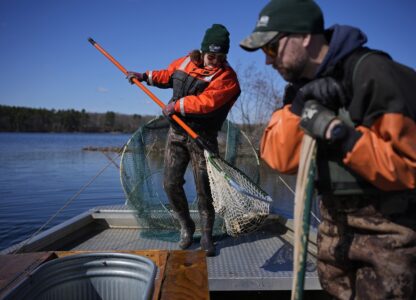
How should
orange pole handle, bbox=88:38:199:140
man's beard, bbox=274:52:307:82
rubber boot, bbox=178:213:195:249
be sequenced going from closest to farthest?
man's beard, bbox=274:52:307:82
orange pole handle, bbox=88:38:199:140
rubber boot, bbox=178:213:195:249

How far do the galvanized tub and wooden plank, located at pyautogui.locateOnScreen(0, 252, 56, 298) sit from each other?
0.12 m

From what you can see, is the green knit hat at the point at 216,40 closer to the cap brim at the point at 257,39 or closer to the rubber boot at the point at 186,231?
the rubber boot at the point at 186,231

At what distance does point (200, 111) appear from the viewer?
423 cm

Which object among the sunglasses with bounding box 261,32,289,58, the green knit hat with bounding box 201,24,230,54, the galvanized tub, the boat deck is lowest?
the boat deck

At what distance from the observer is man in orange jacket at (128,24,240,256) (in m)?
4.24

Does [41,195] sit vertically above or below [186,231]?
below

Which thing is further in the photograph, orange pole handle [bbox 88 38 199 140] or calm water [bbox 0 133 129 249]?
calm water [bbox 0 133 129 249]

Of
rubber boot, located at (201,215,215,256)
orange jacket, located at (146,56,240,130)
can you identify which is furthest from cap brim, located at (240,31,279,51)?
rubber boot, located at (201,215,215,256)

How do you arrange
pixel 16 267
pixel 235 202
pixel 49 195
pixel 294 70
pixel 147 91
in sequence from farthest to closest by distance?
pixel 49 195, pixel 147 91, pixel 235 202, pixel 16 267, pixel 294 70

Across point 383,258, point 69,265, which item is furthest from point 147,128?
point 383,258

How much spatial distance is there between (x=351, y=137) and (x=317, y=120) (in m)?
0.15

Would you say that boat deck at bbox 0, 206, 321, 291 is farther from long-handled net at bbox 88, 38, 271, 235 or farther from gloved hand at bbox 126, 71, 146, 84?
gloved hand at bbox 126, 71, 146, 84

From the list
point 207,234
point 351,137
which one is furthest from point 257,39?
point 207,234

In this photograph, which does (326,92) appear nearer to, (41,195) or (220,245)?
(220,245)
